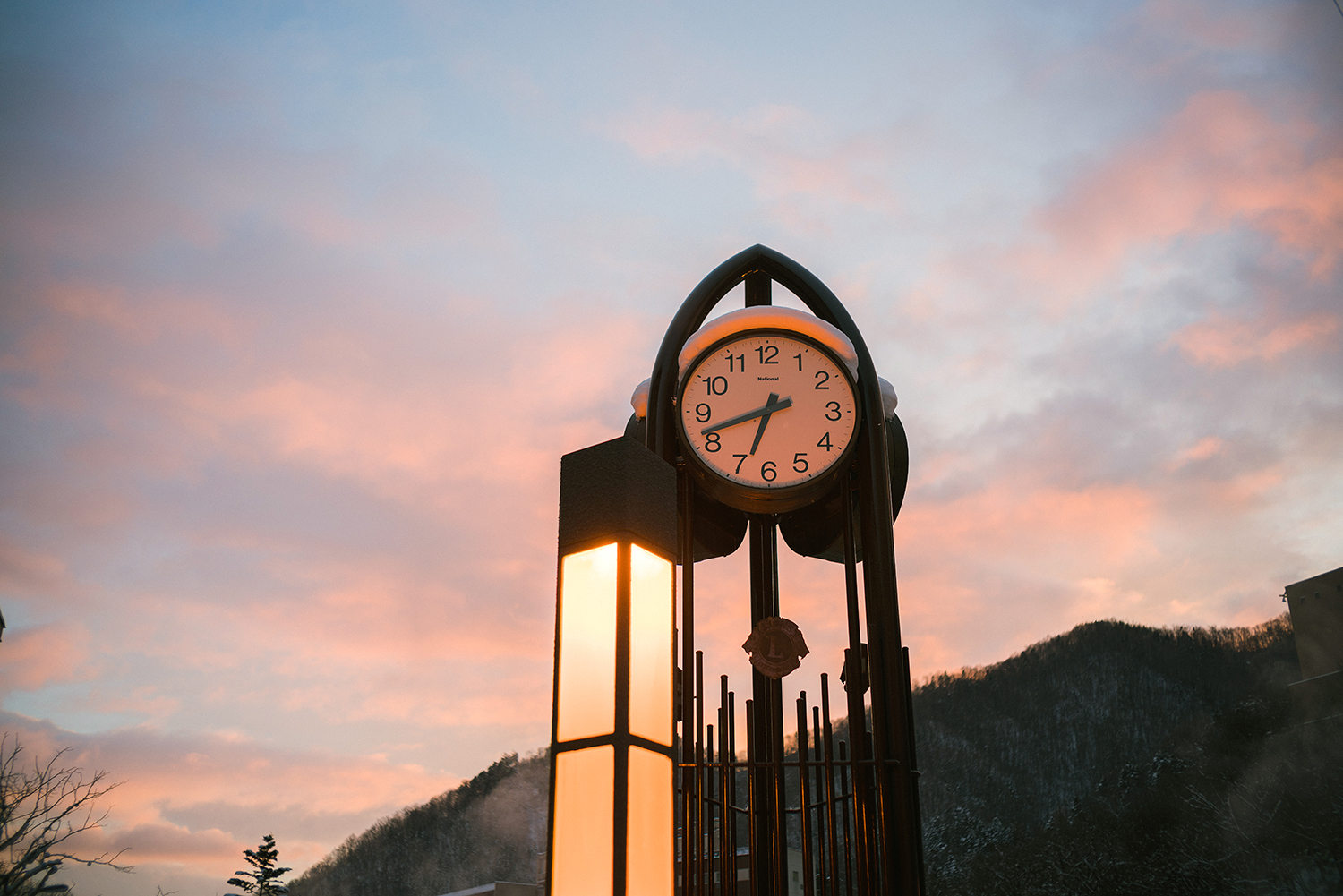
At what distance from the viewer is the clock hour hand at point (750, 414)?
4418 mm

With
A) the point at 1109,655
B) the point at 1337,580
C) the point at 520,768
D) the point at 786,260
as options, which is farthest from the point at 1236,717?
the point at 786,260

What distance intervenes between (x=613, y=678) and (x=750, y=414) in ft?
8.35

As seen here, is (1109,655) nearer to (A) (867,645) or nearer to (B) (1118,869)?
(B) (1118,869)

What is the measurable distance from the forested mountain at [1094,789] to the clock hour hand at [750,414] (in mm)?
39283

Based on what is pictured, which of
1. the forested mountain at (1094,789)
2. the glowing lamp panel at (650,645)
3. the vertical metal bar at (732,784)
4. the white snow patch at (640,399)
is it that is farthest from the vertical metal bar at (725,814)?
the forested mountain at (1094,789)

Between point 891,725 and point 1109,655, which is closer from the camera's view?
point 891,725

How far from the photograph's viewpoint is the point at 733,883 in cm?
430

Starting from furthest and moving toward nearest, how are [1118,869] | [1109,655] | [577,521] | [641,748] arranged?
1. [1109,655]
2. [1118,869]
3. [577,521]
4. [641,748]

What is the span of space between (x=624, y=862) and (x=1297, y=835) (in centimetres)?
4500

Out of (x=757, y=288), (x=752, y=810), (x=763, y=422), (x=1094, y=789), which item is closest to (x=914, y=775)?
(x=752, y=810)

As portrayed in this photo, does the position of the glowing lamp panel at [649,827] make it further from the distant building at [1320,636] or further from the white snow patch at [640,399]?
the distant building at [1320,636]

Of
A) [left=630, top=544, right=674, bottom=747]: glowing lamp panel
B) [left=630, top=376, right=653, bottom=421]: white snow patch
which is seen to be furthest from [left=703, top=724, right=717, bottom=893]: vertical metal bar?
[left=630, top=544, right=674, bottom=747]: glowing lamp panel

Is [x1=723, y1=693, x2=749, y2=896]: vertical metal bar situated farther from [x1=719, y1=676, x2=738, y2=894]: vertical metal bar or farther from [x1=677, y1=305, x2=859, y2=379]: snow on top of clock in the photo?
[x1=677, y1=305, x2=859, y2=379]: snow on top of clock

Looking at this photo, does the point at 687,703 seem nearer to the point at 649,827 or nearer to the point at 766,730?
the point at 766,730
